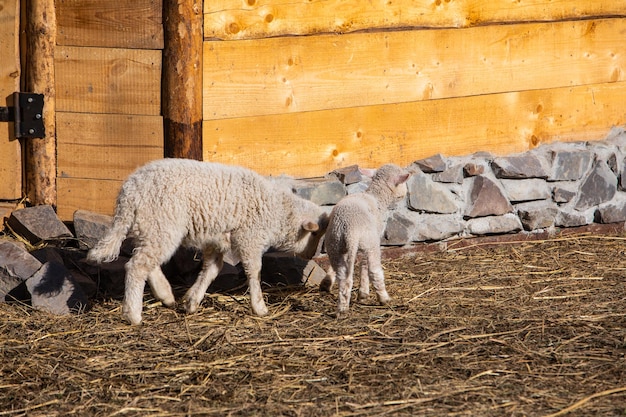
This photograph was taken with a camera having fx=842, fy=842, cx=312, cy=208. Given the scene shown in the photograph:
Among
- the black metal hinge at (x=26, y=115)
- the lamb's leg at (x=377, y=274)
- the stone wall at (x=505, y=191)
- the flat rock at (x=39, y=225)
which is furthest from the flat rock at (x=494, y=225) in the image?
the black metal hinge at (x=26, y=115)

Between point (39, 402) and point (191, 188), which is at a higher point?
point (191, 188)

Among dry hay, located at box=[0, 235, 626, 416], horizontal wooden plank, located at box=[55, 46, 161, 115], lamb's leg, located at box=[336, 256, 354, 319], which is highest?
horizontal wooden plank, located at box=[55, 46, 161, 115]

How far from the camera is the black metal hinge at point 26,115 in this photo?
20.4 feet

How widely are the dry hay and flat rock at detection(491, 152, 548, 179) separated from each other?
45.4 inches

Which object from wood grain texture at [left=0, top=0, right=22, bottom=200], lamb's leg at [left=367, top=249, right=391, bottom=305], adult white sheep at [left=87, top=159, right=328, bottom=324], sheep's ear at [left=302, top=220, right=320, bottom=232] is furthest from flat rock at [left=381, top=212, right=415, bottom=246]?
wood grain texture at [left=0, top=0, right=22, bottom=200]

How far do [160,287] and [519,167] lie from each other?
340cm

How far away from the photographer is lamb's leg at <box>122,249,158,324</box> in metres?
5.33

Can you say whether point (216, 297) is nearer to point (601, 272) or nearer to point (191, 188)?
point (191, 188)

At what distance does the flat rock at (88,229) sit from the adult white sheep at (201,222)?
29.0 inches

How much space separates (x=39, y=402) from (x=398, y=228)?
360 cm

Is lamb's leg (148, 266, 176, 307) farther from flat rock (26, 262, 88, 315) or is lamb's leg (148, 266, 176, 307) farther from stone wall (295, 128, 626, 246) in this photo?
stone wall (295, 128, 626, 246)

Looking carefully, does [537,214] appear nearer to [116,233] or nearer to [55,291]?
[116,233]

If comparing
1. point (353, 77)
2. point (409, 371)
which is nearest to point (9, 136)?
point (353, 77)

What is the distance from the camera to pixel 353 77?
22.3 ft
